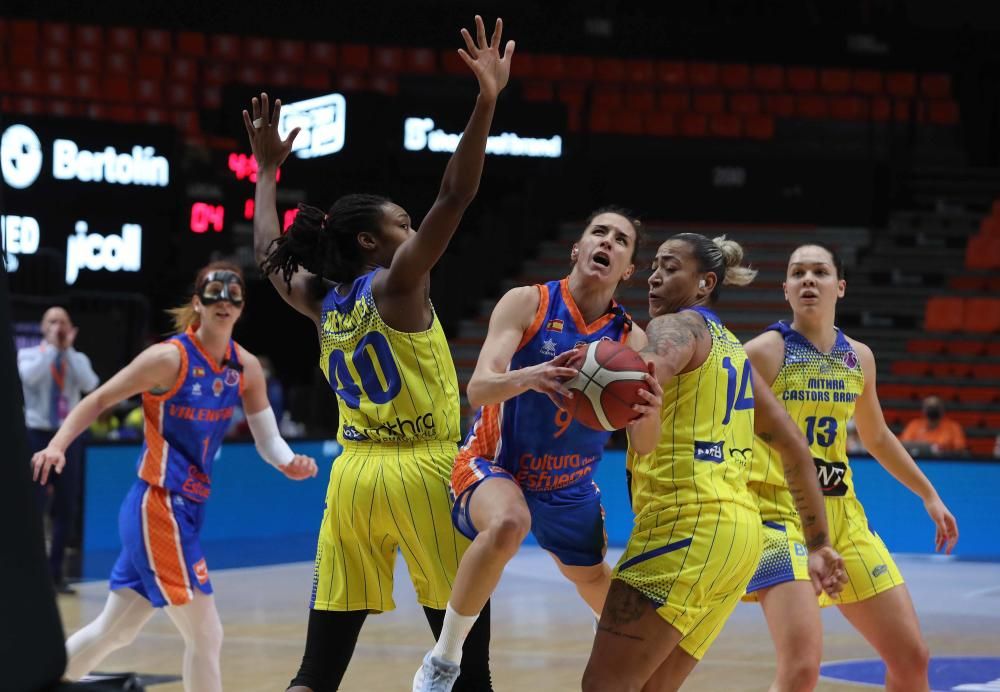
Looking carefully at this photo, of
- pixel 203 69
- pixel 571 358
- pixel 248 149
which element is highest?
pixel 203 69

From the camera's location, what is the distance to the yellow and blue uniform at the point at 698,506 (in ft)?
12.7

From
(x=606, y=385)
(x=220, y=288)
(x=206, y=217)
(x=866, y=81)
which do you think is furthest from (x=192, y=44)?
(x=606, y=385)

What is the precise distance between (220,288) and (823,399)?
228 centimetres

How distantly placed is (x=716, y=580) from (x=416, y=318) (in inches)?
46.0

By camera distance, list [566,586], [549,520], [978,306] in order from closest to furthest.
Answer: [549,520], [566,586], [978,306]

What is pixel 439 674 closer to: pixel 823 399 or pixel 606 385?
pixel 606 385

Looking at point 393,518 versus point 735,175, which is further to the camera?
point 735,175

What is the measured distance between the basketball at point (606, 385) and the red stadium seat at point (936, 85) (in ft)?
57.1

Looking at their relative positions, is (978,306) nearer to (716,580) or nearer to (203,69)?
(203,69)

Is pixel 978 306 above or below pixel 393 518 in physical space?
above

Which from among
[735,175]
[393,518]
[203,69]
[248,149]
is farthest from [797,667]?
[203,69]

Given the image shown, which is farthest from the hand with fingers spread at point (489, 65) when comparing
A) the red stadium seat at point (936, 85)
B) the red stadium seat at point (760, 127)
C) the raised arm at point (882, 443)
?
the red stadium seat at point (936, 85)

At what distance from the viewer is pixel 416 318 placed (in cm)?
430

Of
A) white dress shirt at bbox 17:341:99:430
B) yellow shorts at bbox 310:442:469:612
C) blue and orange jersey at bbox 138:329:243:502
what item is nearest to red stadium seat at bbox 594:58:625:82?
white dress shirt at bbox 17:341:99:430
